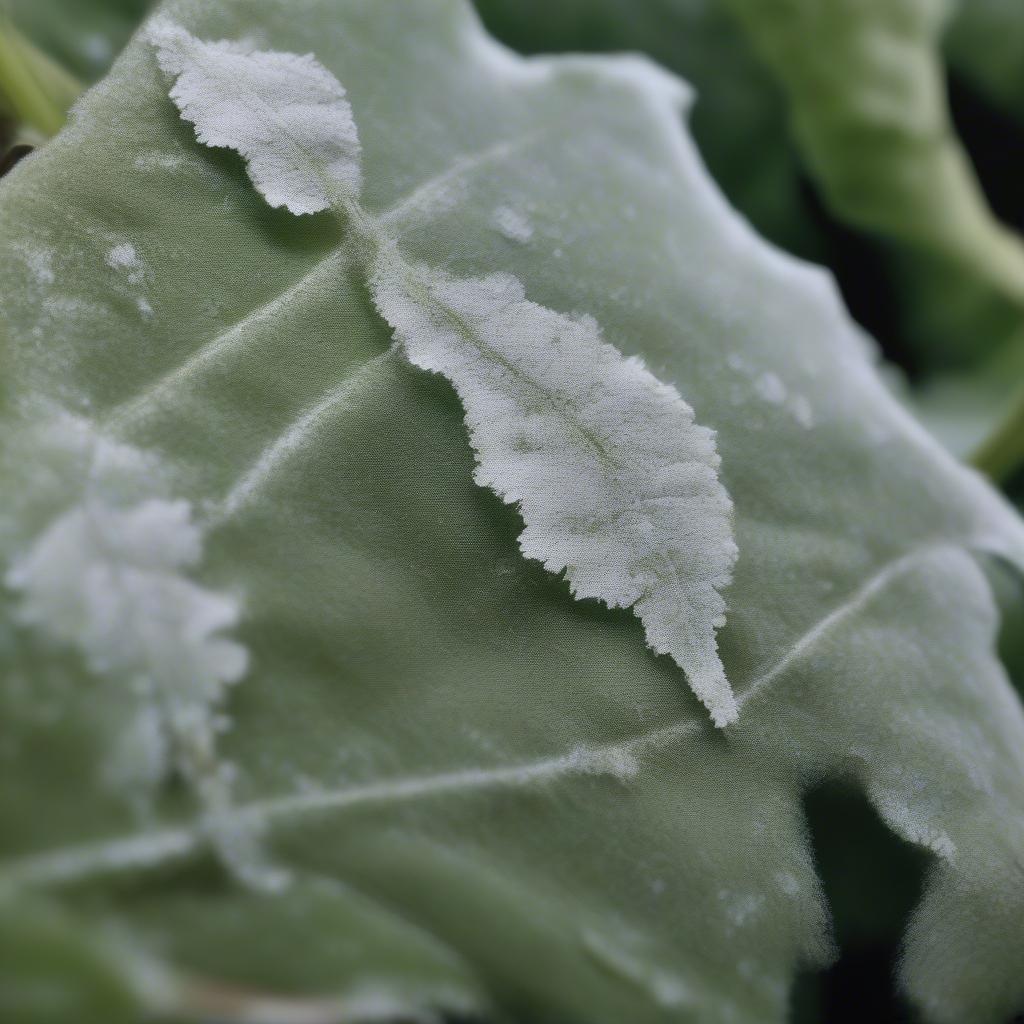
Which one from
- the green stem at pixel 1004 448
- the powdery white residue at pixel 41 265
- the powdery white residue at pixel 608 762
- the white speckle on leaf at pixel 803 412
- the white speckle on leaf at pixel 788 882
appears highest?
the powdery white residue at pixel 41 265

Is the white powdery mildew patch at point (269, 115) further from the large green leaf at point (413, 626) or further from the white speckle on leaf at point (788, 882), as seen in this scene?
the white speckle on leaf at point (788, 882)

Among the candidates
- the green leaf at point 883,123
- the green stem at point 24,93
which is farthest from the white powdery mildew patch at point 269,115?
the green leaf at point 883,123

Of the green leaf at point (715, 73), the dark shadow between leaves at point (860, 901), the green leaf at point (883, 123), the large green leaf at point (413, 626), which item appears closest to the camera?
the large green leaf at point (413, 626)

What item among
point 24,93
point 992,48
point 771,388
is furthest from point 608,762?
point 992,48

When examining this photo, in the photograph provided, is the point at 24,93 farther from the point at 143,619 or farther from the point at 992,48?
the point at 992,48

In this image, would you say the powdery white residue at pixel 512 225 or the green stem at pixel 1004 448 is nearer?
the powdery white residue at pixel 512 225

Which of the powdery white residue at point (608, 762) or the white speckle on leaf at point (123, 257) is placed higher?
the white speckle on leaf at point (123, 257)
